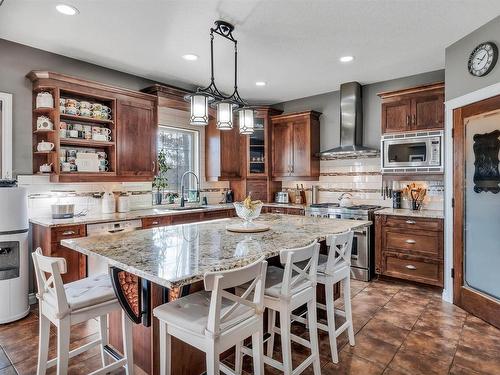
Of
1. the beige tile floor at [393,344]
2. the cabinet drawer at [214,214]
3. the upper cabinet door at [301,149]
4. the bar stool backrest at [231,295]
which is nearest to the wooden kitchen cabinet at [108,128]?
the cabinet drawer at [214,214]

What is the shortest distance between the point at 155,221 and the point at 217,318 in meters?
2.80

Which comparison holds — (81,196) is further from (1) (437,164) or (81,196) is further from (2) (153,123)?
(1) (437,164)

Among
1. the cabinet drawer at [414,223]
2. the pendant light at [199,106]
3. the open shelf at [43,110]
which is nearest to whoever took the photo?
the pendant light at [199,106]

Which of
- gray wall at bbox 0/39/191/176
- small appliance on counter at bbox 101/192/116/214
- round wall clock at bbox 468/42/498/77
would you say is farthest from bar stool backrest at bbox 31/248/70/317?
round wall clock at bbox 468/42/498/77

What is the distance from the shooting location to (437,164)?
377 centimetres

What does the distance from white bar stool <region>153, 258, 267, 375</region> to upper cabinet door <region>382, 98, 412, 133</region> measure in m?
3.35

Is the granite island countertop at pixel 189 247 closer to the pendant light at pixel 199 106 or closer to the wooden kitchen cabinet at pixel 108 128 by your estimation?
the pendant light at pixel 199 106

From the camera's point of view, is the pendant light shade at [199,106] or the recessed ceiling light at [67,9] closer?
the pendant light shade at [199,106]

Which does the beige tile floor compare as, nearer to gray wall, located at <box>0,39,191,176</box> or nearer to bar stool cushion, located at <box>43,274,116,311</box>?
bar stool cushion, located at <box>43,274,116,311</box>

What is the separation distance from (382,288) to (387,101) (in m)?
2.36

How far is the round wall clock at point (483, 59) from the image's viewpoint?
2820mm

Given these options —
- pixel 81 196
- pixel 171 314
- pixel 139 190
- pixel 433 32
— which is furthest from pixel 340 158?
pixel 171 314

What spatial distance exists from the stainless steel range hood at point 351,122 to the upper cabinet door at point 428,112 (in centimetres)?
72

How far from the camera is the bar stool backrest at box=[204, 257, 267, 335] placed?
133 cm
